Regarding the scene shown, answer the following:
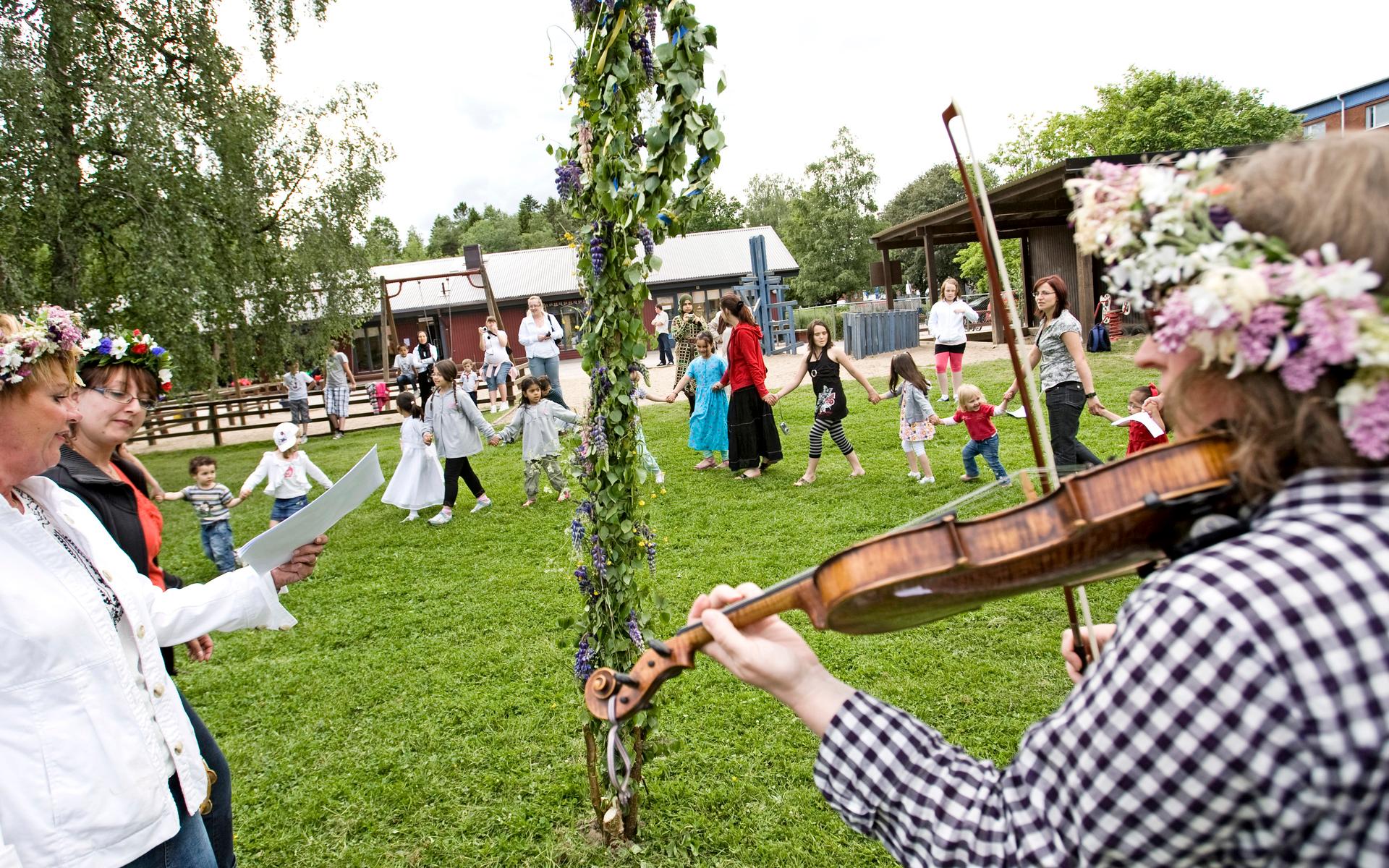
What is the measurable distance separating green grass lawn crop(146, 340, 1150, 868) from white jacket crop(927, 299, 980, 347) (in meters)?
4.31

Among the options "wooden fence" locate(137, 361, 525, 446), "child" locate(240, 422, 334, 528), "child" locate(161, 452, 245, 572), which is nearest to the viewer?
"child" locate(161, 452, 245, 572)

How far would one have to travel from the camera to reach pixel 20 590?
1.89 meters

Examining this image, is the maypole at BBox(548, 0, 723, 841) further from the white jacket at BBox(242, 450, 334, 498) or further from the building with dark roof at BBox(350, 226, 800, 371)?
the building with dark roof at BBox(350, 226, 800, 371)

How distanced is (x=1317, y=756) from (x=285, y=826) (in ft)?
13.7

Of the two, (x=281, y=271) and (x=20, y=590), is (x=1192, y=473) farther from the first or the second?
(x=281, y=271)

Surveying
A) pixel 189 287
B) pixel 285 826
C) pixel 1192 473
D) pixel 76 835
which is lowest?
pixel 285 826

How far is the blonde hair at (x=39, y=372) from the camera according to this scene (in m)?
2.00

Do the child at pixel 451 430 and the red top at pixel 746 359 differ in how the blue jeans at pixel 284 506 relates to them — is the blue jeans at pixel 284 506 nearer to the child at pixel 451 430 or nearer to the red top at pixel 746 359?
the child at pixel 451 430

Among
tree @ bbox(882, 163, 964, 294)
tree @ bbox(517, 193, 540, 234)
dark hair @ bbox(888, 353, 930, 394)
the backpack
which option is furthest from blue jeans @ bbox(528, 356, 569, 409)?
tree @ bbox(517, 193, 540, 234)

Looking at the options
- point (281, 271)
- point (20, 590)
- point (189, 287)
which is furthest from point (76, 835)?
point (281, 271)

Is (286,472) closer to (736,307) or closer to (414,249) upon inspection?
(736,307)

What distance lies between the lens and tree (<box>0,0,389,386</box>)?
36.8 feet

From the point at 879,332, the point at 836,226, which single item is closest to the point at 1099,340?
the point at 879,332

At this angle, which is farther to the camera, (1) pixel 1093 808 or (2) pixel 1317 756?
(1) pixel 1093 808
